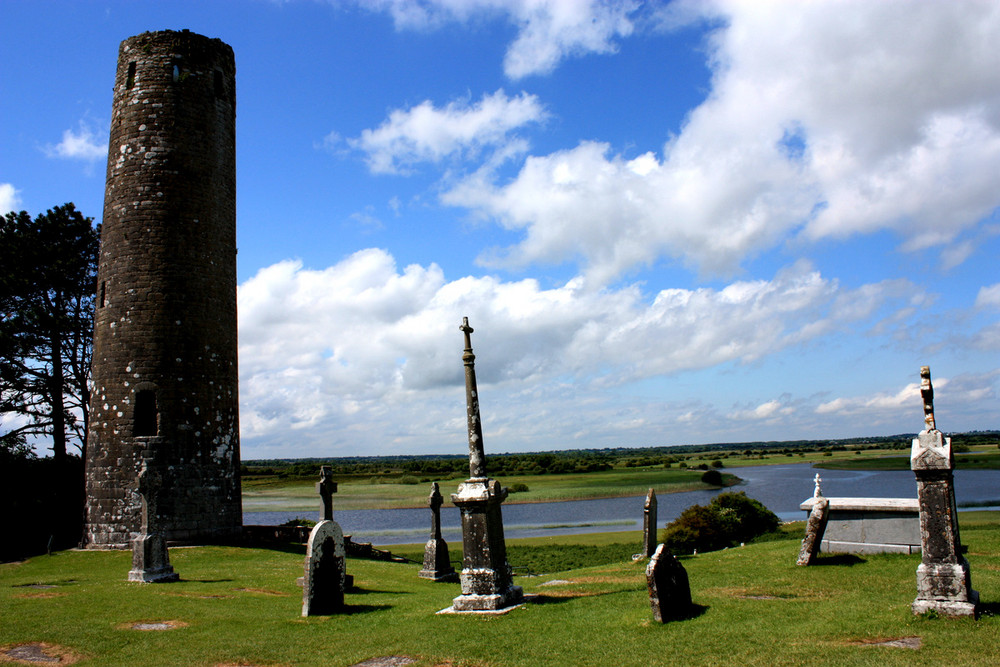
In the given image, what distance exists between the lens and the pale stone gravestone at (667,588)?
8.55m

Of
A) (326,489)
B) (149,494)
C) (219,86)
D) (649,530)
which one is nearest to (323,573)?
(326,489)

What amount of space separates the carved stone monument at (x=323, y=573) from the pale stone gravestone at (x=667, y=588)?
209 inches

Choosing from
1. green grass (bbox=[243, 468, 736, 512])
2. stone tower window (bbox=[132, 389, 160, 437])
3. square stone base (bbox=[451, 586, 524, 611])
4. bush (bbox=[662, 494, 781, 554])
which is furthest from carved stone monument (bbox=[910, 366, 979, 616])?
green grass (bbox=[243, 468, 736, 512])

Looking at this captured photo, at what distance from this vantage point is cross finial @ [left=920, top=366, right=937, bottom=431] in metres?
8.41

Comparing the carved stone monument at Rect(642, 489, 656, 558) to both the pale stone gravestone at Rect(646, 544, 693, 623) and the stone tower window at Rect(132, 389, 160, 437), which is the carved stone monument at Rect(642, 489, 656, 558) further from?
the stone tower window at Rect(132, 389, 160, 437)

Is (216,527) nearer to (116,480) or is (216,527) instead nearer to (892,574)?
(116,480)

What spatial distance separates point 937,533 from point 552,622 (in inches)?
194

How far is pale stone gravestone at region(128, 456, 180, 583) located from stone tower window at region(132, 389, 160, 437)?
5.56 metres

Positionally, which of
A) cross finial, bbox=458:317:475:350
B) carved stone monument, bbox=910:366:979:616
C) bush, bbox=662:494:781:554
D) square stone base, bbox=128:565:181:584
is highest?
cross finial, bbox=458:317:475:350

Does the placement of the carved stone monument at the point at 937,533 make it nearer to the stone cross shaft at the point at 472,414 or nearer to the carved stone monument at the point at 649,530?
the stone cross shaft at the point at 472,414

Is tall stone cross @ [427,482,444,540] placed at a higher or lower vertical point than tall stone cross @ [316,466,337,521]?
lower

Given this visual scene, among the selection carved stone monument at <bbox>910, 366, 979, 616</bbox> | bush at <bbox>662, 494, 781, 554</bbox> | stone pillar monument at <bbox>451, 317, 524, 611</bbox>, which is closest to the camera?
carved stone monument at <bbox>910, 366, 979, 616</bbox>

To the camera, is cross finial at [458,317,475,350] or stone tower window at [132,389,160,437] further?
stone tower window at [132,389,160,437]

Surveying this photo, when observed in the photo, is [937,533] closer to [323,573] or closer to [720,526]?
[323,573]
